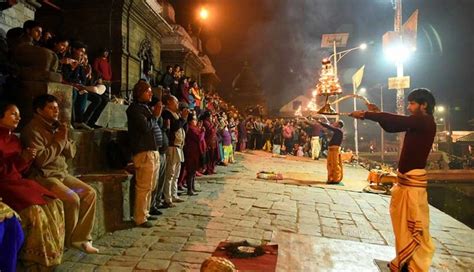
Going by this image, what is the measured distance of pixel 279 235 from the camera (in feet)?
17.2

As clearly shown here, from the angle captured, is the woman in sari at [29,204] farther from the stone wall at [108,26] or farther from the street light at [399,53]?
the street light at [399,53]

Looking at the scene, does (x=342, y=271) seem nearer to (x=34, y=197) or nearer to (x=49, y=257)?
(x=49, y=257)

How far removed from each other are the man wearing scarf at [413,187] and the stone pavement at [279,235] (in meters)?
0.59

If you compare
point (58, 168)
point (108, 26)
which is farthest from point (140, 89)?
point (108, 26)

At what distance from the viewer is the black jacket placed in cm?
Answer: 529

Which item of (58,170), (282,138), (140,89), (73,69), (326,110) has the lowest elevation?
(58,170)

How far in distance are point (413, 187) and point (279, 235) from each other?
2277 mm

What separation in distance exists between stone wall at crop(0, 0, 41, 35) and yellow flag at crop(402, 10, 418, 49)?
13178mm

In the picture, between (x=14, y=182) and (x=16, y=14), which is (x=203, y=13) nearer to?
(x=16, y=14)

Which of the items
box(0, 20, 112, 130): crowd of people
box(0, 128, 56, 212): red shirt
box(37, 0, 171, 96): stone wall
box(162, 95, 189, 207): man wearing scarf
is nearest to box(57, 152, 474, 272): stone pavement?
box(162, 95, 189, 207): man wearing scarf

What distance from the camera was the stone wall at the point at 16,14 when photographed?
739 cm

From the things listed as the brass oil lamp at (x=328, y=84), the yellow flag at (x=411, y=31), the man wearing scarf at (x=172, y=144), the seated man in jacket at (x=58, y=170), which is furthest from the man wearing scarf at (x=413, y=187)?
the yellow flag at (x=411, y=31)

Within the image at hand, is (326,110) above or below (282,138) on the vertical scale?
above

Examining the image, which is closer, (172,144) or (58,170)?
(58,170)
